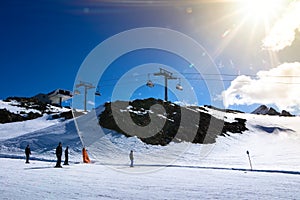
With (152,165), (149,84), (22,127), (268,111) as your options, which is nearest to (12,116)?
(22,127)

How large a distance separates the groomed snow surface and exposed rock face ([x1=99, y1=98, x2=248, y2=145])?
6.22 feet

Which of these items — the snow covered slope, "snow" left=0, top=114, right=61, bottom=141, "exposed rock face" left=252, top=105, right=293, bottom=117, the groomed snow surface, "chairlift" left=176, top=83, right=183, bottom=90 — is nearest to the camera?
the groomed snow surface

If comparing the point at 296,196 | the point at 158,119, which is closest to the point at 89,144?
the point at 158,119

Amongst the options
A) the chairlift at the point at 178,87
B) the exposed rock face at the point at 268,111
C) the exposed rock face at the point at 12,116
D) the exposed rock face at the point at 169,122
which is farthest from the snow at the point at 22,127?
the exposed rock face at the point at 268,111

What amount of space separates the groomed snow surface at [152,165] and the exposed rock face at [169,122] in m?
1.90

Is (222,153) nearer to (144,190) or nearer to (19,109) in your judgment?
(144,190)

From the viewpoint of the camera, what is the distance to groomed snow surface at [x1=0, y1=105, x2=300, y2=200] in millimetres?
10219

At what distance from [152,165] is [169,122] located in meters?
A: 22.5

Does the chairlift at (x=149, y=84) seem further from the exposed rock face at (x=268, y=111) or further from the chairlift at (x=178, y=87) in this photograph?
the exposed rock face at (x=268, y=111)

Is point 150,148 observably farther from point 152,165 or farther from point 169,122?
point 152,165

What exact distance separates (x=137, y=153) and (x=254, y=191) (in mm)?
27858

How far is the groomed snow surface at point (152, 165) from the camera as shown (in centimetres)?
1022

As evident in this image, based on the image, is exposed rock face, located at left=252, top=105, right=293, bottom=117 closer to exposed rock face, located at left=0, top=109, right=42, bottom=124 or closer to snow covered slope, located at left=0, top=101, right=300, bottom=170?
snow covered slope, located at left=0, top=101, right=300, bottom=170

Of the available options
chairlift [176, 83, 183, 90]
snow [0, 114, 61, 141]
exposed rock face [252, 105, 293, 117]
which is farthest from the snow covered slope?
exposed rock face [252, 105, 293, 117]
